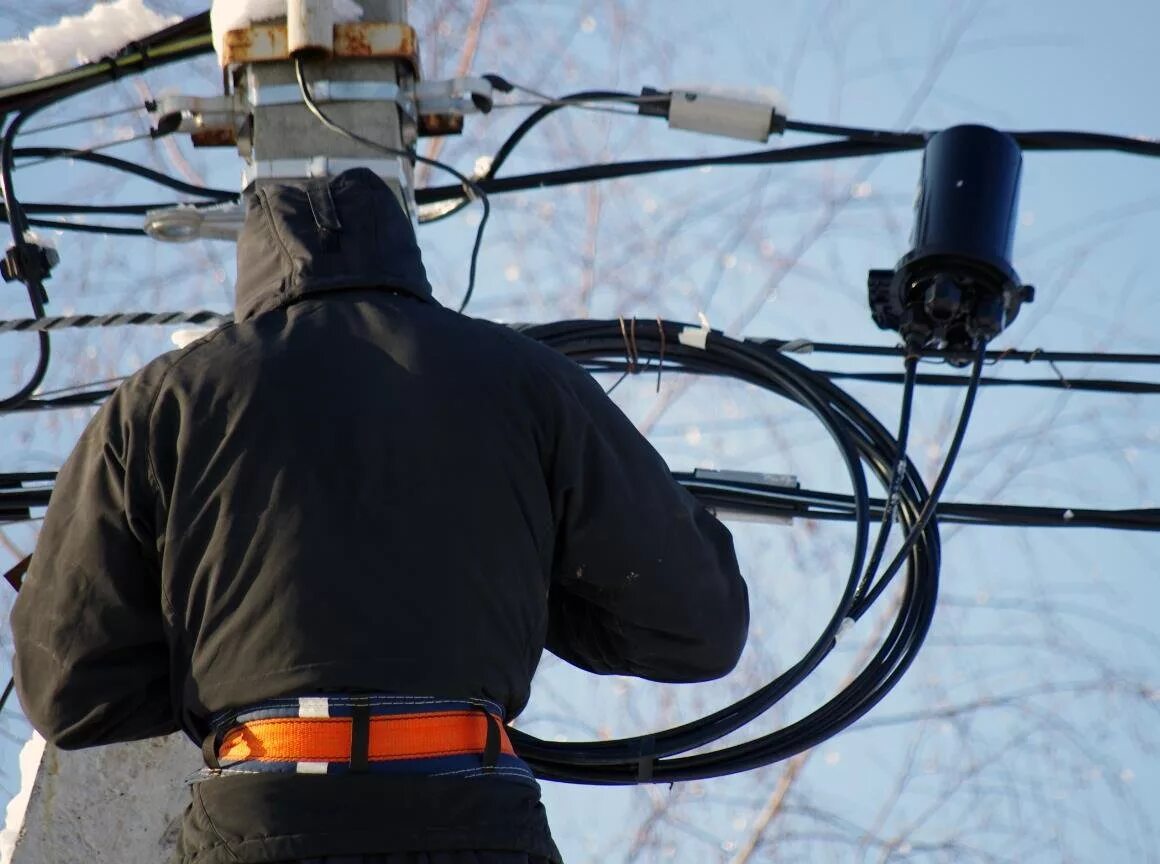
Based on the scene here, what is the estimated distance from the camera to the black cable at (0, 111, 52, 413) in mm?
5461

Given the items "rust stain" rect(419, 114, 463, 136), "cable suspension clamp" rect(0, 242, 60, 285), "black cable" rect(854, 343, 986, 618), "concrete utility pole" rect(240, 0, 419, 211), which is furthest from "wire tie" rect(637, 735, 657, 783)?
"cable suspension clamp" rect(0, 242, 60, 285)

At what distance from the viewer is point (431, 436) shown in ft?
10.1

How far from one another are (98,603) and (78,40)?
10.5 feet

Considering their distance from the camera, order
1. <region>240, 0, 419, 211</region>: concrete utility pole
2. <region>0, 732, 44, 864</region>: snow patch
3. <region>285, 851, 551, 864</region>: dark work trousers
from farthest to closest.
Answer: <region>240, 0, 419, 211</region>: concrete utility pole → <region>0, 732, 44, 864</region>: snow patch → <region>285, 851, 551, 864</region>: dark work trousers

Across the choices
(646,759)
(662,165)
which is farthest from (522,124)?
(646,759)

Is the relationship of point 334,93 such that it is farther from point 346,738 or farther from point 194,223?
point 346,738

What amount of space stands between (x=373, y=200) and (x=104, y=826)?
184 centimetres

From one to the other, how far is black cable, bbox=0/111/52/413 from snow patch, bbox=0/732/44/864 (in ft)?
5.65

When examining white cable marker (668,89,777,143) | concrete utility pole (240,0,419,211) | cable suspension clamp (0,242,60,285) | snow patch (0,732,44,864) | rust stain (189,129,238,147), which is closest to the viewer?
snow patch (0,732,44,864)

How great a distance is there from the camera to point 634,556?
3.30 m

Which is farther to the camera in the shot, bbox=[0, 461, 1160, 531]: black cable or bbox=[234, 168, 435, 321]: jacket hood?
bbox=[0, 461, 1160, 531]: black cable

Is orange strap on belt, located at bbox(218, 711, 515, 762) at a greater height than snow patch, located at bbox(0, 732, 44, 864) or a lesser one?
greater

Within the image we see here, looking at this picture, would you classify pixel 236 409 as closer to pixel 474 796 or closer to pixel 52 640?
pixel 52 640

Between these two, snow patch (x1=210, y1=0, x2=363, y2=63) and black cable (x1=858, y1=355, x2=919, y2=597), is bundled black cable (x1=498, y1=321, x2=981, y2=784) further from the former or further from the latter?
snow patch (x1=210, y1=0, x2=363, y2=63)
